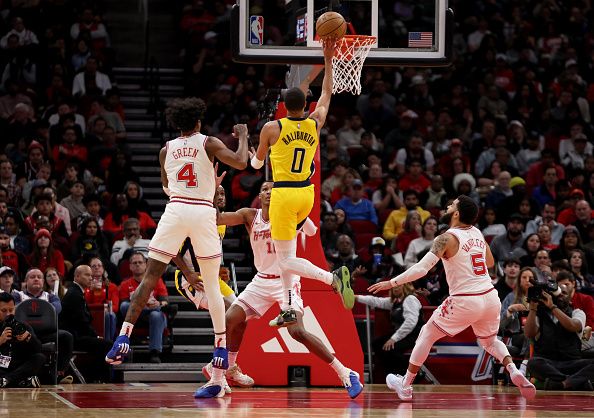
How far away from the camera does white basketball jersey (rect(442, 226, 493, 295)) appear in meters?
11.2

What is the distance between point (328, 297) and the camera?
13.1 m

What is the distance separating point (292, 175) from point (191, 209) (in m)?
1.21

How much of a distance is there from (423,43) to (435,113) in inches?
352

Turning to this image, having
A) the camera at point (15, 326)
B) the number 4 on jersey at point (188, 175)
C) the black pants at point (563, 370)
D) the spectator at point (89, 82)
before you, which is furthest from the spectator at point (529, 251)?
the spectator at point (89, 82)

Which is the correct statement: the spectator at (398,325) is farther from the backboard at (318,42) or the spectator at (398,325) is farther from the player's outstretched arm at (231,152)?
the player's outstretched arm at (231,152)

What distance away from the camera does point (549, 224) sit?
17469 millimetres

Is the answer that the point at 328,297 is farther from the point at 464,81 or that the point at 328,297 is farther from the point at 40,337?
the point at 464,81

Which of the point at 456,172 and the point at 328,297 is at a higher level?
the point at 456,172

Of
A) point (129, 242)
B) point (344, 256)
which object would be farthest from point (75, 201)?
point (344, 256)

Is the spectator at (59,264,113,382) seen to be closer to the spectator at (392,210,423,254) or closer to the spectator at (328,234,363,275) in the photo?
the spectator at (328,234,363,275)

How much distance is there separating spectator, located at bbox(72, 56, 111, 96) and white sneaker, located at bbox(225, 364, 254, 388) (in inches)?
341

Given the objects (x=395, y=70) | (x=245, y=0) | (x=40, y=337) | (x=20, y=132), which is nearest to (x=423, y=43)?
(x=245, y=0)

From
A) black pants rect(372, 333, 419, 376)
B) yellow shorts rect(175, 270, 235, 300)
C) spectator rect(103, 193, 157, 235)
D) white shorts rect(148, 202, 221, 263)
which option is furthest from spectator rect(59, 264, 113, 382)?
white shorts rect(148, 202, 221, 263)

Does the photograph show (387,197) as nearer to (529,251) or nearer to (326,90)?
(529,251)
